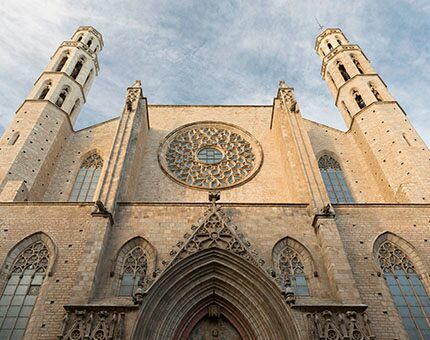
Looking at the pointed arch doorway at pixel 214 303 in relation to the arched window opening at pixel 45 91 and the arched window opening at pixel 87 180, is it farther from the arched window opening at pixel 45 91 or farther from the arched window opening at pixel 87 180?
the arched window opening at pixel 45 91

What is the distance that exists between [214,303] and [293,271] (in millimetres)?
2337

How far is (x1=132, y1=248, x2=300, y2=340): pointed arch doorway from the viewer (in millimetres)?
8375

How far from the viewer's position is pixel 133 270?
9656mm

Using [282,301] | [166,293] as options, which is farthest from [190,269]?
[282,301]

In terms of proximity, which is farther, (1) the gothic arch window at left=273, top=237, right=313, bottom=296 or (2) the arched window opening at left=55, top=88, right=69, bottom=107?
(2) the arched window opening at left=55, top=88, right=69, bottom=107

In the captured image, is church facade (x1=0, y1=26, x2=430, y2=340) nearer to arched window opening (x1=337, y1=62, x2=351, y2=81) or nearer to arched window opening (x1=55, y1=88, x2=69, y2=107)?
arched window opening (x1=55, y1=88, x2=69, y2=107)

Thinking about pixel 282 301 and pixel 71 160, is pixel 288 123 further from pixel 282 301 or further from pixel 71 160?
pixel 71 160

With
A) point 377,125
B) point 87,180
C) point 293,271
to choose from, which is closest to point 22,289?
point 87,180

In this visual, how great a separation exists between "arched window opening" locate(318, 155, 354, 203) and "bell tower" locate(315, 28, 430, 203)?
4.21ft

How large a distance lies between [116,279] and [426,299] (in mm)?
8260

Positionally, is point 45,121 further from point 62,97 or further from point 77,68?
point 77,68

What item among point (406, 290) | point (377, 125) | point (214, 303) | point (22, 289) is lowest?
point (214, 303)

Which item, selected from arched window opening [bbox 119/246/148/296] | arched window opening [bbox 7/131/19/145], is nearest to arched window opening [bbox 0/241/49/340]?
arched window opening [bbox 119/246/148/296]

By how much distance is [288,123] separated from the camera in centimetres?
1378
